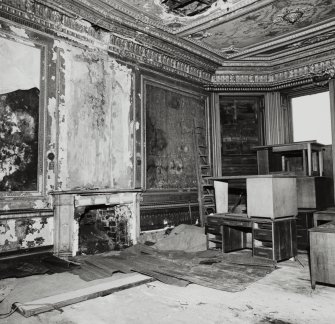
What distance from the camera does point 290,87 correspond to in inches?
352

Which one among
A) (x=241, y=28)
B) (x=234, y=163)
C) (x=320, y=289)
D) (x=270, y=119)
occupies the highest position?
(x=241, y=28)

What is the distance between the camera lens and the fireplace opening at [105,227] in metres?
6.11

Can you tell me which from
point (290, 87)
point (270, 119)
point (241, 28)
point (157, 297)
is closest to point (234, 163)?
point (270, 119)

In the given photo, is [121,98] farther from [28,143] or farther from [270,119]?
[270,119]

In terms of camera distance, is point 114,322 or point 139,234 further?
point 139,234

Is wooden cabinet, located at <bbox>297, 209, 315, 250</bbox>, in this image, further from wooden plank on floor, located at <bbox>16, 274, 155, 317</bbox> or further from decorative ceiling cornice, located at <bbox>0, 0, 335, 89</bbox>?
decorative ceiling cornice, located at <bbox>0, 0, 335, 89</bbox>

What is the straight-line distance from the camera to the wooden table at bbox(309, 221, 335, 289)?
3.79 meters

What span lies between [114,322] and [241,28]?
610 cm

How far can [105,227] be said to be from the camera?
6.45m

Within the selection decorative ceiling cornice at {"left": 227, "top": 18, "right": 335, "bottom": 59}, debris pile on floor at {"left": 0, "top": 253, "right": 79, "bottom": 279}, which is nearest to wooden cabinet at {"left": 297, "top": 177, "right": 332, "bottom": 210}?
decorative ceiling cornice at {"left": 227, "top": 18, "right": 335, "bottom": 59}

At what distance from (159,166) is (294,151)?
3046 mm

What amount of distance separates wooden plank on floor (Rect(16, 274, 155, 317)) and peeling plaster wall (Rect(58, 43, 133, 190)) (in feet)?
7.13

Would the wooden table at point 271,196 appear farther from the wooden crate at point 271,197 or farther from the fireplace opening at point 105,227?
the fireplace opening at point 105,227

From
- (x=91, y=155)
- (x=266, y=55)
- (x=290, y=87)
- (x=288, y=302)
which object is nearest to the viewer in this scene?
(x=288, y=302)
